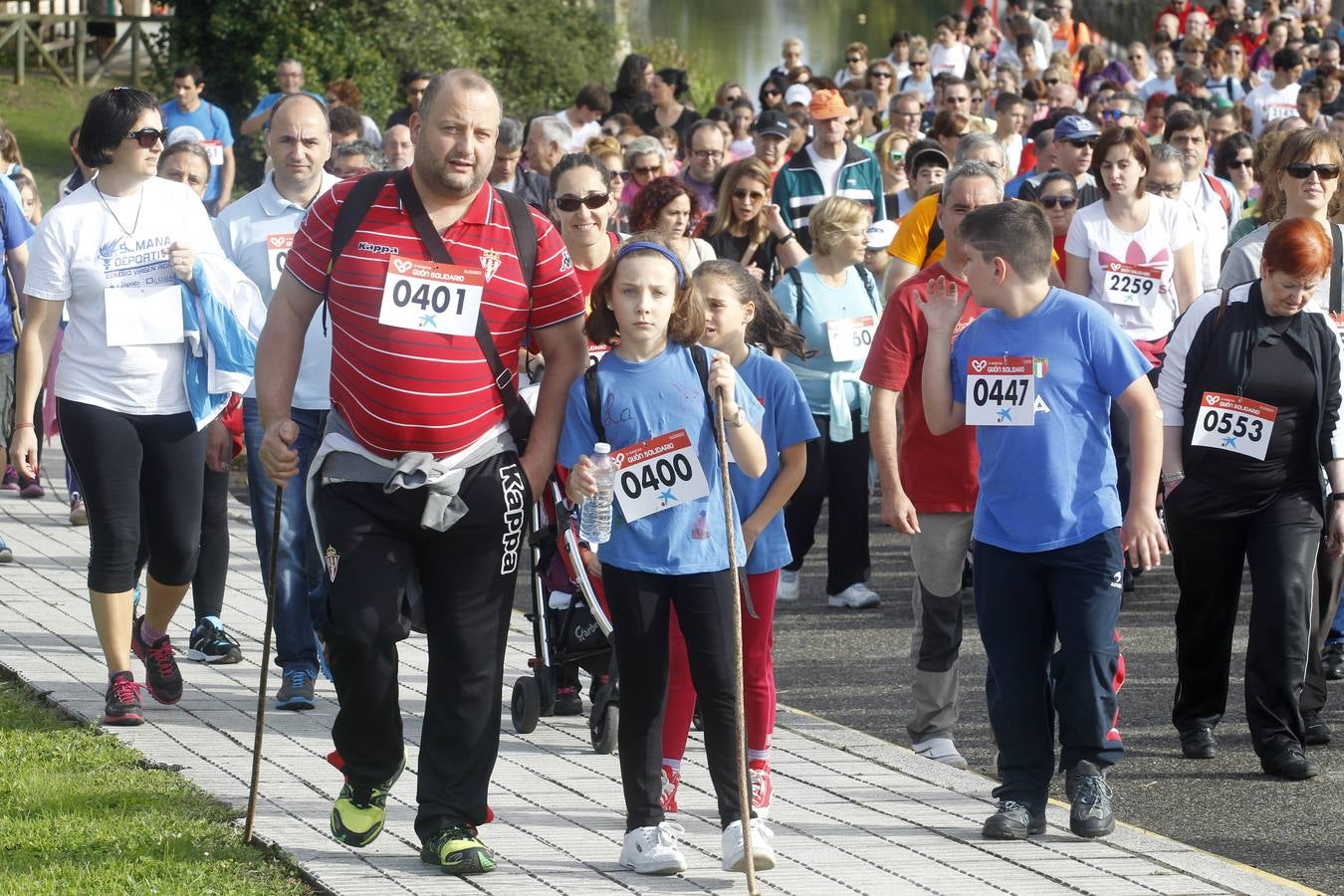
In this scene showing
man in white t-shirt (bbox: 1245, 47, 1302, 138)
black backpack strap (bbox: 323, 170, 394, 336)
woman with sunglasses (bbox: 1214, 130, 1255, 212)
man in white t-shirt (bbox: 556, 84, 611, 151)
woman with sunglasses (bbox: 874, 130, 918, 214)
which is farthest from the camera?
man in white t-shirt (bbox: 1245, 47, 1302, 138)

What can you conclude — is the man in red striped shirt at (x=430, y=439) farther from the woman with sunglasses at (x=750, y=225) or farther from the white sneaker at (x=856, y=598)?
the woman with sunglasses at (x=750, y=225)

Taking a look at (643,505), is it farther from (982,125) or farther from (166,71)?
(166,71)

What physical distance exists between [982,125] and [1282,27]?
7.98m

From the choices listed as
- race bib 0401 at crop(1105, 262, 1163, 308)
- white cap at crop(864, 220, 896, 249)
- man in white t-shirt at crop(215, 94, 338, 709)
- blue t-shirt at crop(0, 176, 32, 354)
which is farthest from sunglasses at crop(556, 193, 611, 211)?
white cap at crop(864, 220, 896, 249)

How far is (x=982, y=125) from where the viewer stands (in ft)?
50.4

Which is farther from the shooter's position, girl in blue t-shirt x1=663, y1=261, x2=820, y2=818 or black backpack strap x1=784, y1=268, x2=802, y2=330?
black backpack strap x1=784, y1=268, x2=802, y2=330

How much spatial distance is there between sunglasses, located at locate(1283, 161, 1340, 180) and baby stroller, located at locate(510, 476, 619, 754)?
9.70 feet

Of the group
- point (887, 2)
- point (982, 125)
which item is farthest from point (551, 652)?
point (887, 2)

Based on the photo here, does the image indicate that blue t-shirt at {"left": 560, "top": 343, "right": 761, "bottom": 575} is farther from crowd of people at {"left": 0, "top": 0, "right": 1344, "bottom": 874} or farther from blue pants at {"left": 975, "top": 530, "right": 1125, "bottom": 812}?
blue pants at {"left": 975, "top": 530, "right": 1125, "bottom": 812}

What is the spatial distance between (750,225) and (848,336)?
1470 mm

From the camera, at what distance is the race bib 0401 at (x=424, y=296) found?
507 cm

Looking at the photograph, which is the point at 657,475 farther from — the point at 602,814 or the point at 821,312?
the point at 821,312

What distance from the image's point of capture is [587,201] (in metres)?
7.60

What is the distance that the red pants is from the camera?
5.74m
